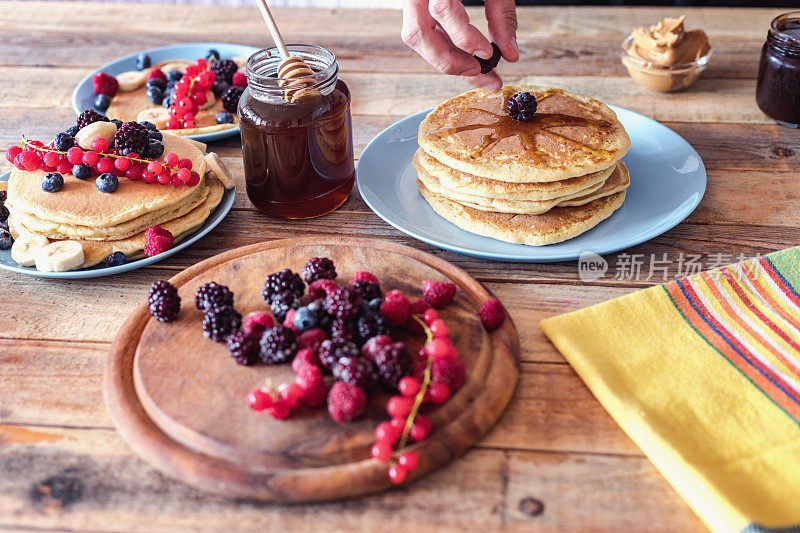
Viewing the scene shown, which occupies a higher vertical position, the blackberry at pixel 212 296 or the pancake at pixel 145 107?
the blackberry at pixel 212 296

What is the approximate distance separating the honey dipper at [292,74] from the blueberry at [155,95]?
729mm

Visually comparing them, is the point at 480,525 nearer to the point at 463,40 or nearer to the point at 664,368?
the point at 664,368

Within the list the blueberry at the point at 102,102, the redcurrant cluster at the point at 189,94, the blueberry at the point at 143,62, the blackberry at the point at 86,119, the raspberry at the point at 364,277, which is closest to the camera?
the raspberry at the point at 364,277

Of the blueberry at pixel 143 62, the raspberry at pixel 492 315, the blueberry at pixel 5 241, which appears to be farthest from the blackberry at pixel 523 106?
the blueberry at pixel 143 62

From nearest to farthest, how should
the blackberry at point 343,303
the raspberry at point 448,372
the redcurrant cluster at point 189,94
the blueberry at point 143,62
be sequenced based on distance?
1. the raspberry at point 448,372
2. the blackberry at point 343,303
3. the redcurrant cluster at point 189,94
4. the blueberry at point 143,62

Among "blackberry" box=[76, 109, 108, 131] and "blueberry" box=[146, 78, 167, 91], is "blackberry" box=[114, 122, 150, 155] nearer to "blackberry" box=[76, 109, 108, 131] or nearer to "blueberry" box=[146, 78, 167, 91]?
"blackberry" box=[76, 109, 108, 131]

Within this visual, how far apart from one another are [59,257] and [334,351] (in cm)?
69

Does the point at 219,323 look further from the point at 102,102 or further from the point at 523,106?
the point at 102,102

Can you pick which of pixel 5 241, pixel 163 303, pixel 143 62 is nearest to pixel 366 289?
pixel 163 303

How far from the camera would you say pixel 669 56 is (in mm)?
2162

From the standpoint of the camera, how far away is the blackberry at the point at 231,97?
2094 millimetres

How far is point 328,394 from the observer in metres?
1.14

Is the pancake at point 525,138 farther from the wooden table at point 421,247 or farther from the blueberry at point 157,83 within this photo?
the blueberry at point 157,83

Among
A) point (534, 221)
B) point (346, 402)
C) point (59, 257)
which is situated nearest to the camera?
point (346, 402)
